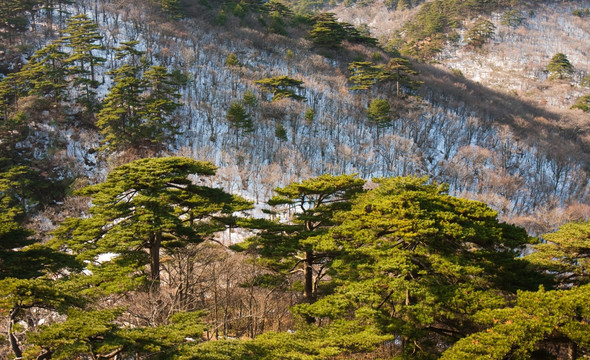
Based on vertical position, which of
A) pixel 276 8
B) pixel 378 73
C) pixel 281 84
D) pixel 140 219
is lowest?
pixel 140 219

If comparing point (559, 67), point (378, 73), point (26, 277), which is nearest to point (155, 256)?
point (26, 277)

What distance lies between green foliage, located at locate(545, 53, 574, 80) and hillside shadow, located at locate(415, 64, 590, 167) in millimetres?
22574

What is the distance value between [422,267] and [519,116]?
52074 mm

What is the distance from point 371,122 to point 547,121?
1202 inches

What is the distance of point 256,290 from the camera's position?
60.6 ft

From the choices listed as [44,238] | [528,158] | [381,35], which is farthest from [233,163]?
[381,35]

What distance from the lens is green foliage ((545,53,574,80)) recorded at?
246ft

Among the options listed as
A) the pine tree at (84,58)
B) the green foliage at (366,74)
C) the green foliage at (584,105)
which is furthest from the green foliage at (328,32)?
the green foliage at (584,105)

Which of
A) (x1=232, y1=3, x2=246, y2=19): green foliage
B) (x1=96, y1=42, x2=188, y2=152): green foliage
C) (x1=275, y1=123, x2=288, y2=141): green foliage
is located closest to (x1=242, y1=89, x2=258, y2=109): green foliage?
(x1=275, y1=123, x2=288, y2=141): green foliage

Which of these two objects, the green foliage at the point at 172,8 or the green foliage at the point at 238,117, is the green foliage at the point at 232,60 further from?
the green foliage at the point at 172,8

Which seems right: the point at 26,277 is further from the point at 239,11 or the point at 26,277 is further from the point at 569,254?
the point at 239,11

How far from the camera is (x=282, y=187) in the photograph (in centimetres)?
3256

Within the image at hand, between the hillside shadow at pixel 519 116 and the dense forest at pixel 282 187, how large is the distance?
1.43 feet

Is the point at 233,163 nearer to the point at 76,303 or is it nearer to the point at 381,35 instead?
the point at 76,303
